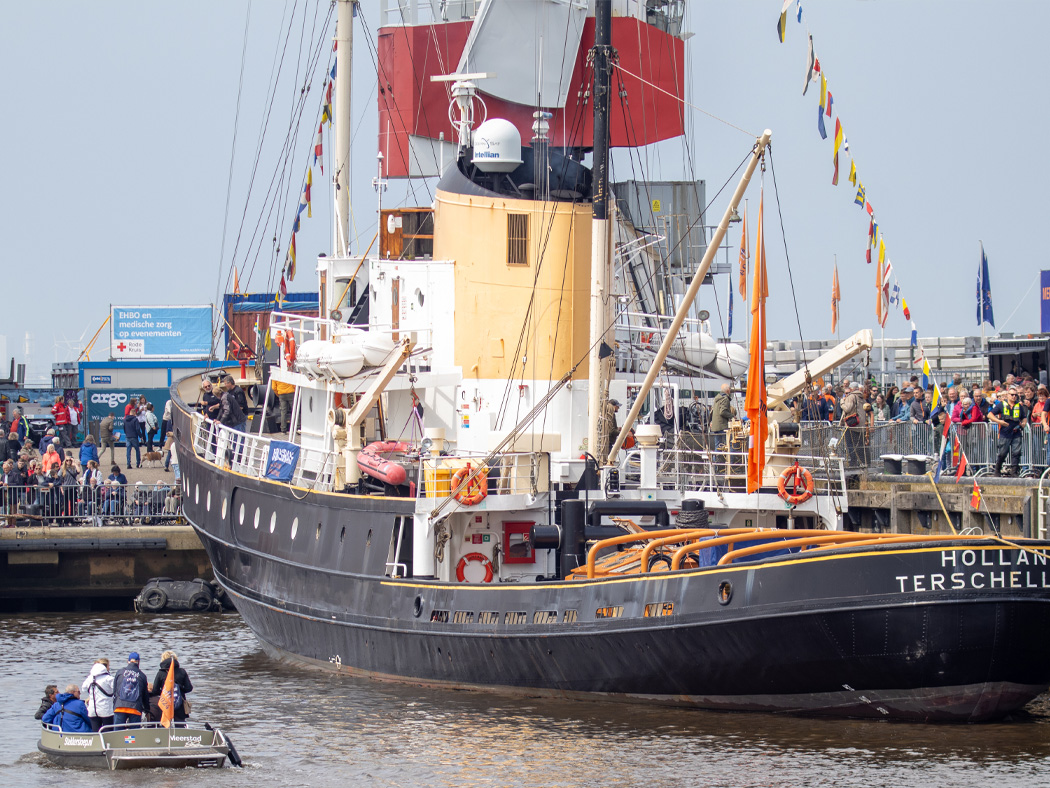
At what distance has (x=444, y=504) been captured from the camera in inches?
774

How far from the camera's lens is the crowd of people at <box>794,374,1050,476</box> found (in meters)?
22.5

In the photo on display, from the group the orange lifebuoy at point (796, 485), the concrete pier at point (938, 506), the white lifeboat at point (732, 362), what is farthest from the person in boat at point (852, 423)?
the orange lifebuoy at point (796, 485)

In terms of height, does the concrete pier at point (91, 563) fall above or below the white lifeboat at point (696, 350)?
below

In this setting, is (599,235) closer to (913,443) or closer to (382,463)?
(382,463)

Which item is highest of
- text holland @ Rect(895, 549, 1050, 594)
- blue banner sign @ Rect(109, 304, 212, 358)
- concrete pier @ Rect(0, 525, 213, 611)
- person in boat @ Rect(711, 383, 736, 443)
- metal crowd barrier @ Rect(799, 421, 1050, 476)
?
blue banner sign @ Rect(109, 304, 212, 358)

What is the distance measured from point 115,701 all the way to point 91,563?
13.5 m

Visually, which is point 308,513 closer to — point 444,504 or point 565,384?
point 444,504

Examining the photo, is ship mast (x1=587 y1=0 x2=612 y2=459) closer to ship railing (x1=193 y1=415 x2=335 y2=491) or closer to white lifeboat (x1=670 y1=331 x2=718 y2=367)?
white lifeboat (x1=670 y1=331 x2=718 y2=367)

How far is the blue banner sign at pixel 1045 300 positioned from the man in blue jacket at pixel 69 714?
24703mm

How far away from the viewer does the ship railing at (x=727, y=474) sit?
20.2m

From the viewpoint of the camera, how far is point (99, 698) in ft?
56.0

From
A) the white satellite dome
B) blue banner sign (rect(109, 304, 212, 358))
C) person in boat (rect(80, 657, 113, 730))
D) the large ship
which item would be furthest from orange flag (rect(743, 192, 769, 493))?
blue banner sign (rect(109, 304, 212, 358))

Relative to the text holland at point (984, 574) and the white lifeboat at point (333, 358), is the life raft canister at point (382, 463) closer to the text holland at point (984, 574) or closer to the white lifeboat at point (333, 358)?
the white lifeboat at point (333, 358)

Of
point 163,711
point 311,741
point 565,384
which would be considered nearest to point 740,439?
point 565,384
